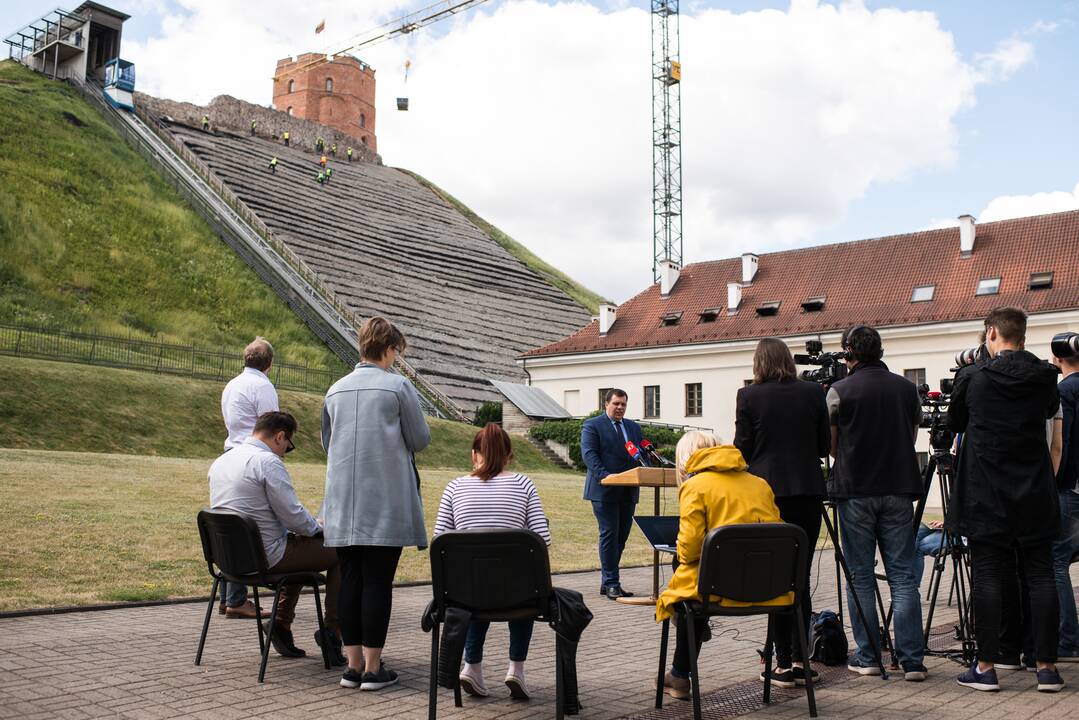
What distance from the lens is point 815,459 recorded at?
6438mm

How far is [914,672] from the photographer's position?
6.40 metres

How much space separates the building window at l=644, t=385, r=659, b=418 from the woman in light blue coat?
3996 centimetres

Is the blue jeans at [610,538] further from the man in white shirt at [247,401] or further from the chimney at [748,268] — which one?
the chimney at [748,268]

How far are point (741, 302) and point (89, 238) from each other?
29414 mm

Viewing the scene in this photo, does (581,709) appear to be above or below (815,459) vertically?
below

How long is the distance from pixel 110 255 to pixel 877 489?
1773 inches

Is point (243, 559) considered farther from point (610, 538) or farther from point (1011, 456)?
point (1011, 456)

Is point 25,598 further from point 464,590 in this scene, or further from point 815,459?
point 815,459

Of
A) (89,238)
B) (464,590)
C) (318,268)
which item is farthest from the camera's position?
(318,268)

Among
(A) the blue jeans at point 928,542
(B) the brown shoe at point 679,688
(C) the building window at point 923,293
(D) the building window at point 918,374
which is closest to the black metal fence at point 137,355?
(D) the building window at point 918,374

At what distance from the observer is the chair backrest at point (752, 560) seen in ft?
17.7

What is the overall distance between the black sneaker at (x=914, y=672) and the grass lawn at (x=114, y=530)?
5.75m

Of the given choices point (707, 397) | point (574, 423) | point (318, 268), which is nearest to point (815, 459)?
point (574, 423)

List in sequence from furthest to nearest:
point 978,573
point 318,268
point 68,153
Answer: point 68,153
point 318,268
point 978,573
